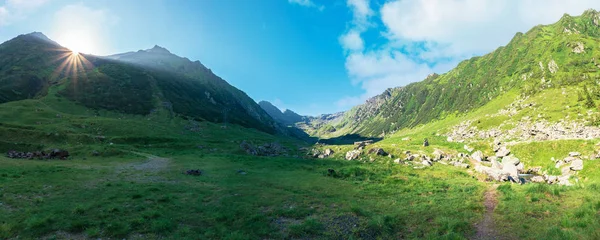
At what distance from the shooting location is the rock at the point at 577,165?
3161cm

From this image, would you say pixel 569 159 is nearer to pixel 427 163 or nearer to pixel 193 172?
pixel 427 163

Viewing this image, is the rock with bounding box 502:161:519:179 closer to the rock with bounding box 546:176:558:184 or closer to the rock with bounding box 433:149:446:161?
the rock with bounding box 546:176:558:184

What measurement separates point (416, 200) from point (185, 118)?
408 feet

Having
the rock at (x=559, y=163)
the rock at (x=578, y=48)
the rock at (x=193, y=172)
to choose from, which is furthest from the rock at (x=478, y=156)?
the rock at (x=578, y=48)

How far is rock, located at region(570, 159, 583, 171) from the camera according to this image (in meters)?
31.6

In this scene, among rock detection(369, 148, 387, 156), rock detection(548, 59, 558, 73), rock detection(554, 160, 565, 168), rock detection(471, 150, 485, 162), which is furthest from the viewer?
rock detection(548, 59, 558, 73)

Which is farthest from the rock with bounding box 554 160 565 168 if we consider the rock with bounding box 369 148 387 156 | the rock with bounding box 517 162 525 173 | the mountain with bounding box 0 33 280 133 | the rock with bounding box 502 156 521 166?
the mountain with bounding box 0 33 280 133

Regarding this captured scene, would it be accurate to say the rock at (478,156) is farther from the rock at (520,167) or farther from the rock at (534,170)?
the rock at (534,170)

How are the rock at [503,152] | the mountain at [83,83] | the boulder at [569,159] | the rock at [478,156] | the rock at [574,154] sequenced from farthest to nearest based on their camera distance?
the mountain at [83,83] < the rock at [478,156] < the rock at [503,152] < the rock at [574,154] < the boulder at [569,159]

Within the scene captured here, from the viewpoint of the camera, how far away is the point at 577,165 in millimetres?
32062

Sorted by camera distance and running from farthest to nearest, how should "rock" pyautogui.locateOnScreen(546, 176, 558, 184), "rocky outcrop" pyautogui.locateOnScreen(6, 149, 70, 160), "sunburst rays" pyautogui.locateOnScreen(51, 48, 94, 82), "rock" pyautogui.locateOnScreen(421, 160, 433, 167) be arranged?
"sunburst rays" pyautogui.locateOnScreen(51, 48, 94, 82)
"rock" pyautogui.locateOnScreen(421, 160, 433, 167)
"rocky outcrop" pyautogui.locateOnScreen(6, 149, 70, 160)
"rock" pyautogui.locateOnScreen(546, 176, 558, 184)

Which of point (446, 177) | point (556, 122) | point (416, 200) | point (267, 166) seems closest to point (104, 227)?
point (416, 200)

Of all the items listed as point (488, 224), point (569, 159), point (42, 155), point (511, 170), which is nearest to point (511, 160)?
point (569, 159)

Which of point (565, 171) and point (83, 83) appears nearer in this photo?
point (565, 171)
